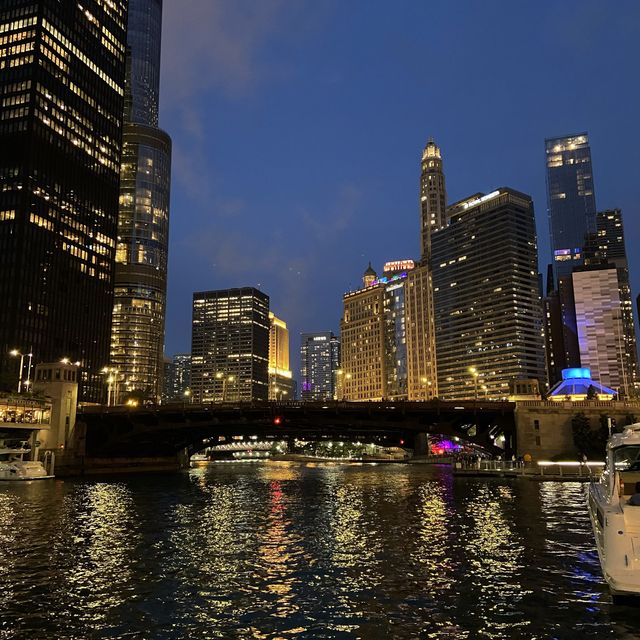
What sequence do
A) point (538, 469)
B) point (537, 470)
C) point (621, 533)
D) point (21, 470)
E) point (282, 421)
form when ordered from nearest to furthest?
point (621, 533) < point (537, 470) < point (538, 469) < point (21, 470) < point (282, 421)

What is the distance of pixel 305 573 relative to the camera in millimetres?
28844

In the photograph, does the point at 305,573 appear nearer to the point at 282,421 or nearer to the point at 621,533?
the point at 621,533

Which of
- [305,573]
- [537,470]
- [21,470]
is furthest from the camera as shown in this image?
[21,470]

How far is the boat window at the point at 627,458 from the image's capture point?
25.6 metres

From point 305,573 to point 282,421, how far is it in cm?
8338

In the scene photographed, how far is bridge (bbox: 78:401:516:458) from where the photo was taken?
105m

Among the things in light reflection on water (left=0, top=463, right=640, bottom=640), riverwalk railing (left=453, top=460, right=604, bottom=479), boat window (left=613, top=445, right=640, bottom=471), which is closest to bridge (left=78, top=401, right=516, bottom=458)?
riverwalk railing (left=453, top=460, right=604, bottom=479)

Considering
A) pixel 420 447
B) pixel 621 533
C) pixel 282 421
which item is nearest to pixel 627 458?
pixel 621 533

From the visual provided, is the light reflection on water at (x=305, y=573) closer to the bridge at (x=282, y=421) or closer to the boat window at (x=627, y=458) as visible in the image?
the boat window at (x=627, y=458)

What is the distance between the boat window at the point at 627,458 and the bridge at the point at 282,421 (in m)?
76.6

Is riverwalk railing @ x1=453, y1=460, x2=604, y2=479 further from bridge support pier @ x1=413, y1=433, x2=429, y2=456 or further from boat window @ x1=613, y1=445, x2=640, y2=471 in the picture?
bridge support pier @ x1=413, y1=433, x2=429, y2=456

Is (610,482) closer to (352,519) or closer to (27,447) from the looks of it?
(352,519)

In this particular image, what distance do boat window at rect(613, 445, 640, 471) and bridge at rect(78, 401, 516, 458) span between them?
76630 mm

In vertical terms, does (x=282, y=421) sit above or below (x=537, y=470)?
above
